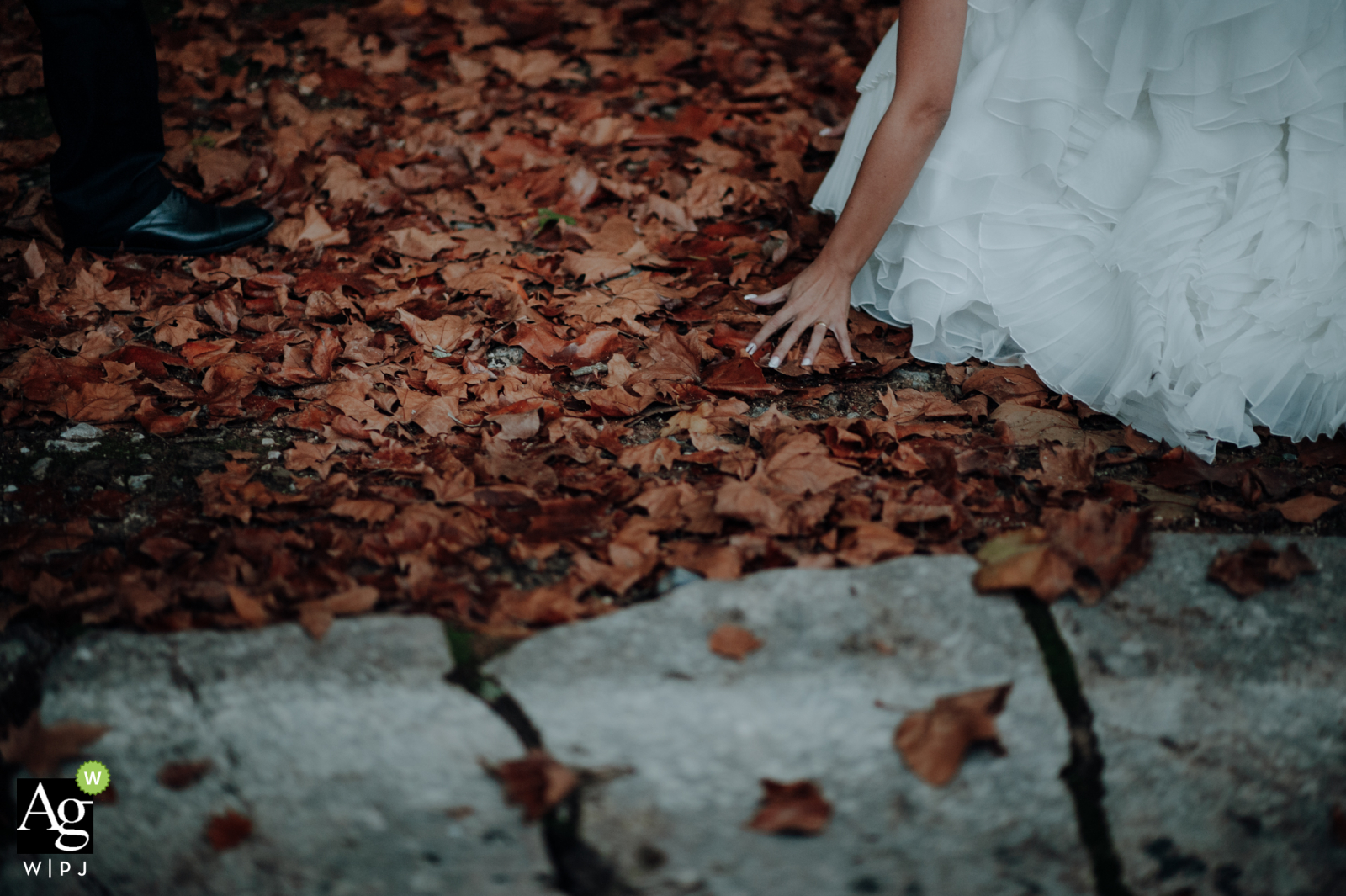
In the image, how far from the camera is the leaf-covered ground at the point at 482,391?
1469mm

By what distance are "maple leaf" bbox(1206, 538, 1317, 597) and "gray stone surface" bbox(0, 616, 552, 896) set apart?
3.85 feet

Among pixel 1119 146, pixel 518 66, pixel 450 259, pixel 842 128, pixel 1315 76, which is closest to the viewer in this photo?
pixel 1315 76

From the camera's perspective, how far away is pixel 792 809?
1.13 m

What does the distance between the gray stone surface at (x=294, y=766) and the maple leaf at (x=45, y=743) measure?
2cm

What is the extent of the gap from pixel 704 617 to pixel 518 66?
2.67 meters

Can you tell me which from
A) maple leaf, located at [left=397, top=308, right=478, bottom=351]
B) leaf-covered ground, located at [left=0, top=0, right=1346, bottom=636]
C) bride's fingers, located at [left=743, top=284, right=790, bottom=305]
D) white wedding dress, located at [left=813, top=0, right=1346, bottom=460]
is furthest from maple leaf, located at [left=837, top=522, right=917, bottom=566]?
maple leaf, located at [left=397, top=308, right=478, bottom=351]

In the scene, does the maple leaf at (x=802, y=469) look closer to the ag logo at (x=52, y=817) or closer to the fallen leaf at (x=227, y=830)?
the fallen leaf at (x=227, y=830)

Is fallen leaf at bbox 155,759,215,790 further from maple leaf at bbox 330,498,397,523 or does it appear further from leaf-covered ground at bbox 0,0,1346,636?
maple leaf at bbox 330,498,397,523

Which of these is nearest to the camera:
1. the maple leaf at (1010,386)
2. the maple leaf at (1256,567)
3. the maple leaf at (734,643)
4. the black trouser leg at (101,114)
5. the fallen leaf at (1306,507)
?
the maple leaf at (734,643)

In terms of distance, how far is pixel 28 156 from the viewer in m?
2.69

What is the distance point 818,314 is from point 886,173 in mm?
352

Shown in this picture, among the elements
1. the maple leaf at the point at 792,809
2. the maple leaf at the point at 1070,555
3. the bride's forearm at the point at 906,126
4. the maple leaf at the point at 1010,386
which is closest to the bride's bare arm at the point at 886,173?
the bride's forearm at the point at 906,126

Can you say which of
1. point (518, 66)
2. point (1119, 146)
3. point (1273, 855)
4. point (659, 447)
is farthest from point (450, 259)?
point (1273, 855)

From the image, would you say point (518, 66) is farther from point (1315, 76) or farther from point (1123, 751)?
point (1123, 751)
